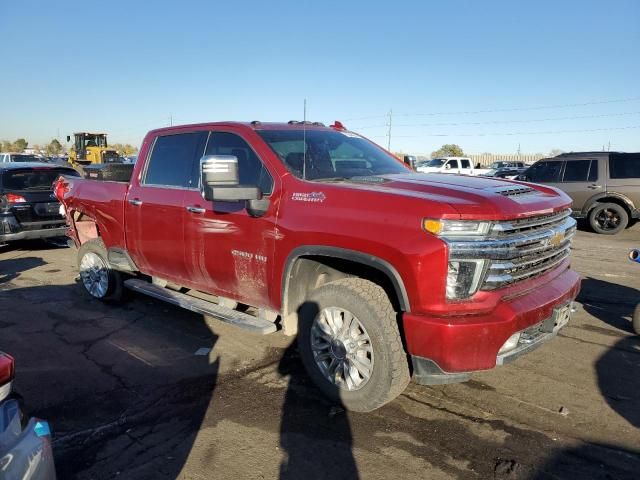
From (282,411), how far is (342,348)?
2.09 ft

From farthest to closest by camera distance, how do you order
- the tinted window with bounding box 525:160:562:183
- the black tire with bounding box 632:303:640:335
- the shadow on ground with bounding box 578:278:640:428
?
1. the tinted window with bounding box 525:160:562:183
2. the black tire with bounding box 632:303:640:335
3. the shadow on ground with bounding box 578:278:640:428

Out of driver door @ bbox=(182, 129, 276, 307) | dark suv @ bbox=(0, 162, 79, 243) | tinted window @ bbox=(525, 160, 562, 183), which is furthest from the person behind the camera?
tinted window @ bbox=(525, 160, 562, 183)

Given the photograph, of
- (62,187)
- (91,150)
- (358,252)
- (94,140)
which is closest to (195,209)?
(358,252)

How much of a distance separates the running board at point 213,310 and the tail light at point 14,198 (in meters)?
5.00

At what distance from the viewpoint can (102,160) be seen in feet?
102

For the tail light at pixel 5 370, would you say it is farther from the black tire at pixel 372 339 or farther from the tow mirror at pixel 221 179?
the black tire at pixel 372 339

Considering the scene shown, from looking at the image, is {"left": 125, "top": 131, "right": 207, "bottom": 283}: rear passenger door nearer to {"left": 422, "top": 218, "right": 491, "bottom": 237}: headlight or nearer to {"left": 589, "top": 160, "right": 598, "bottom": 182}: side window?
{"left": 422, "top": 218, "right": 491, "bottom": 237}: headlight

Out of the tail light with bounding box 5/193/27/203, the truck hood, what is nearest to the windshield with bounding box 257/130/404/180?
the truck hood

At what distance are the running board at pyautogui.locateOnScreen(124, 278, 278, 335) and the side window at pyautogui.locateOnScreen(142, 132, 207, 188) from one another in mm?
1086

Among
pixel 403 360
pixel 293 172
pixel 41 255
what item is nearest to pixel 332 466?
pixel 403 360

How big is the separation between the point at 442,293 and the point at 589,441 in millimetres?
1389

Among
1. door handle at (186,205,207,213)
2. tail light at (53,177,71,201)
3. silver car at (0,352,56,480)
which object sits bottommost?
silver car at (0,352,56,480)

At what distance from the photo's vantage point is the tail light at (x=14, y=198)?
353 inches

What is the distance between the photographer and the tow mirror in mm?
3467
